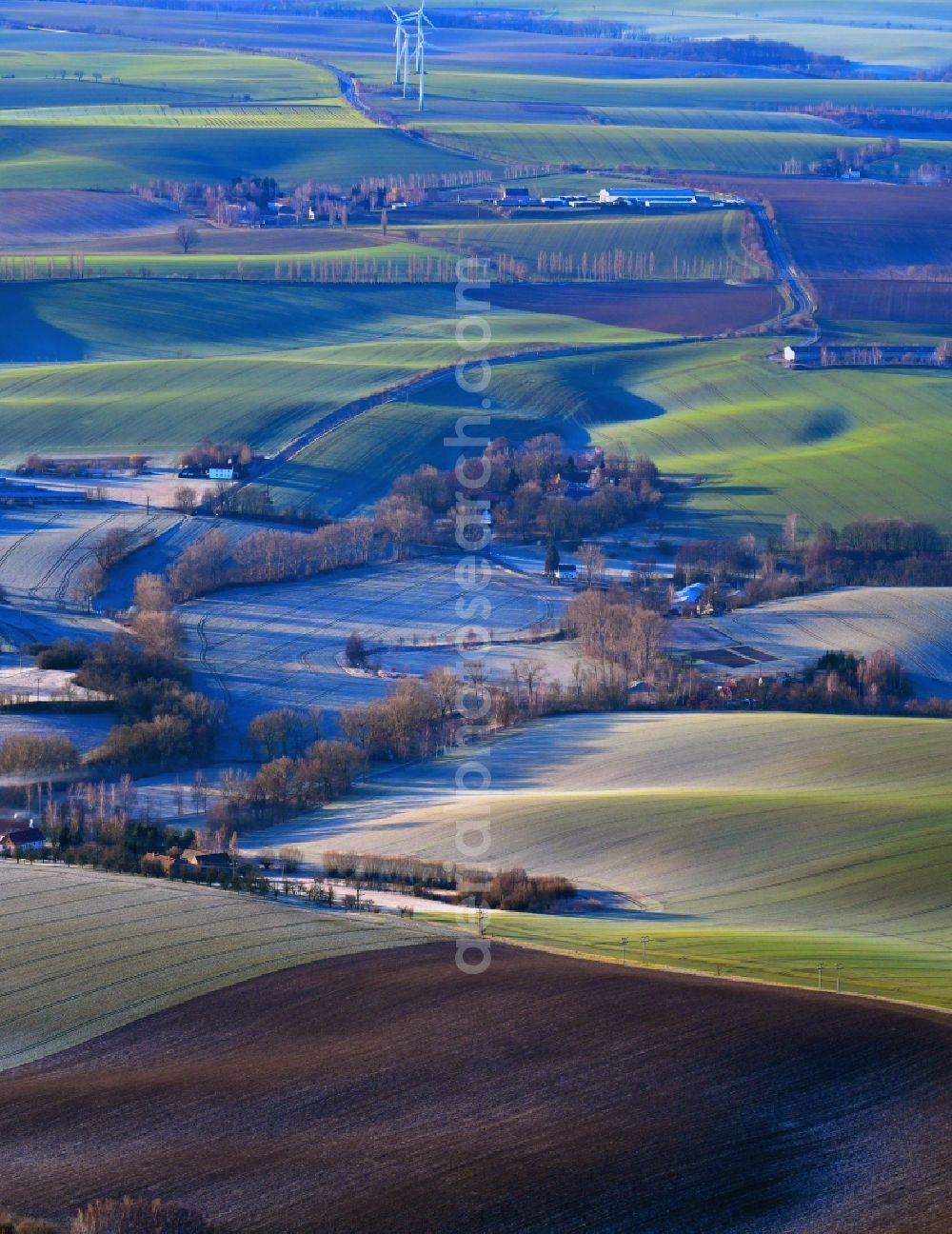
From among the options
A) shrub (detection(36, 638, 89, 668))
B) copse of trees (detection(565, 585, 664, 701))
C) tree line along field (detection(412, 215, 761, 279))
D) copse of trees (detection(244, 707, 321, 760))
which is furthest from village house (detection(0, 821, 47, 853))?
tree line along field (detection(412, 215, 761, 279))

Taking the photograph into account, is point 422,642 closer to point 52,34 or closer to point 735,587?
point 735,587

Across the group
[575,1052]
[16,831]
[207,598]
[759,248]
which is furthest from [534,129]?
[575,1052]

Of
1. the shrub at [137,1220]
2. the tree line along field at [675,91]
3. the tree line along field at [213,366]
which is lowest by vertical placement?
the shrub at [137,1220]

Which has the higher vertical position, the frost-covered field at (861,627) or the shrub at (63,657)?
the frost-covered field at (861,627)

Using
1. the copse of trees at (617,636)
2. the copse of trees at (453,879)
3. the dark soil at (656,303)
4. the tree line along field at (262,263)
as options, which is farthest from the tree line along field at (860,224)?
the copse of trees at (453,879)

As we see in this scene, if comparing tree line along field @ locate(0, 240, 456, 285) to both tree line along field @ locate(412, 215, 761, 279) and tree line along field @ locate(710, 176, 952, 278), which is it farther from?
tree line along field @ locate(710, 176, 952, 278)

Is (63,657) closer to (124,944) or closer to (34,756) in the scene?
(34,756)

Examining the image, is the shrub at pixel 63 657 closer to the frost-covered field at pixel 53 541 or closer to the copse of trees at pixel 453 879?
the frost-covered field at pixel 53 541
